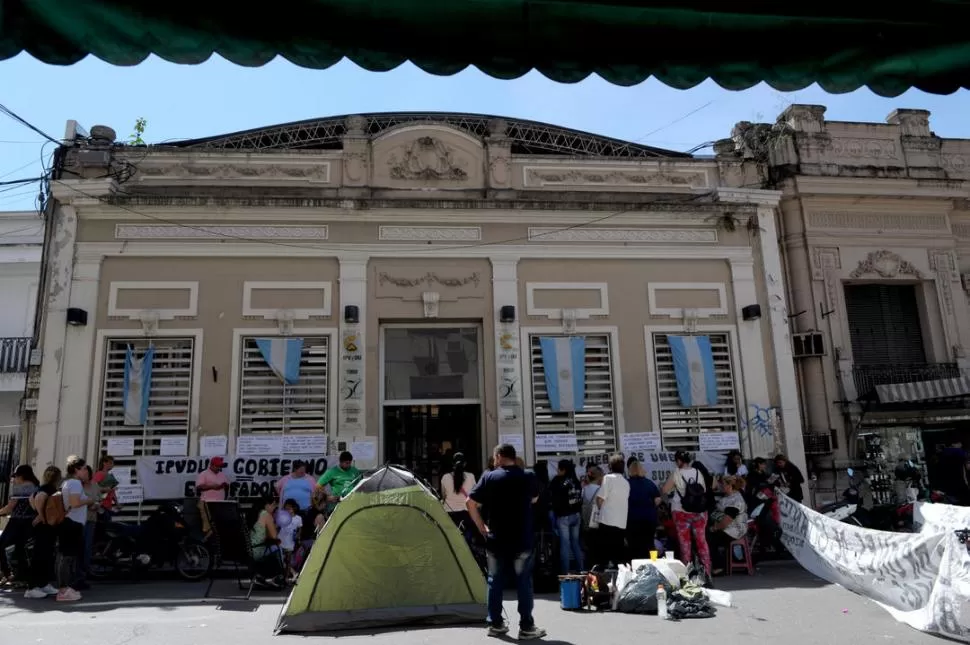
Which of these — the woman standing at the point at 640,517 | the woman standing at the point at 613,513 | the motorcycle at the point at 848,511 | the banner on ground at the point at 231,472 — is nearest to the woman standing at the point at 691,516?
the woman standing at the point at 640,517

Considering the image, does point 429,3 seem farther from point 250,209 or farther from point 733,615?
point 250,209

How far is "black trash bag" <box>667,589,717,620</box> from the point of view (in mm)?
7539

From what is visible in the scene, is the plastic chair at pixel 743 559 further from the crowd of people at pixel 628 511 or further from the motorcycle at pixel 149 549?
the motorcycle at pixel 149 549

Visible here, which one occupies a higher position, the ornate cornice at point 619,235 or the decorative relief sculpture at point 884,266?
the ornate cornice at point 619,235

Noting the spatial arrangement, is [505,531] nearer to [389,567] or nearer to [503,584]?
[503,584]

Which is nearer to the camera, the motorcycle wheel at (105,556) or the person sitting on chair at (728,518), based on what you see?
the person sitting on chair at (728,518)

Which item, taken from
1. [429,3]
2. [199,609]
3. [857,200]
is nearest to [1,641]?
[199,609]

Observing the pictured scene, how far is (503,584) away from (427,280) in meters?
7.64

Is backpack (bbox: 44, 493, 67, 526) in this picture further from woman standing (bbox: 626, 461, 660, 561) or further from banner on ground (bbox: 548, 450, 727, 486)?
banner on ground (bbox: 548, 450, 727, 486)

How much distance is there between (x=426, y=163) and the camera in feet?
46.1

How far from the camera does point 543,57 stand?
177 centimetres

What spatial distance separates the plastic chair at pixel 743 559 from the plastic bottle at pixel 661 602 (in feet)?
10.8

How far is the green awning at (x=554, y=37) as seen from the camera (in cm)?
158

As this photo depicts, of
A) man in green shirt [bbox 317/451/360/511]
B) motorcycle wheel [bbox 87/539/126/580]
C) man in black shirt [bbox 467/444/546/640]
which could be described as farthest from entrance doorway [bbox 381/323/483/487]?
man in black shirt [bbox 467/444/546/640]
